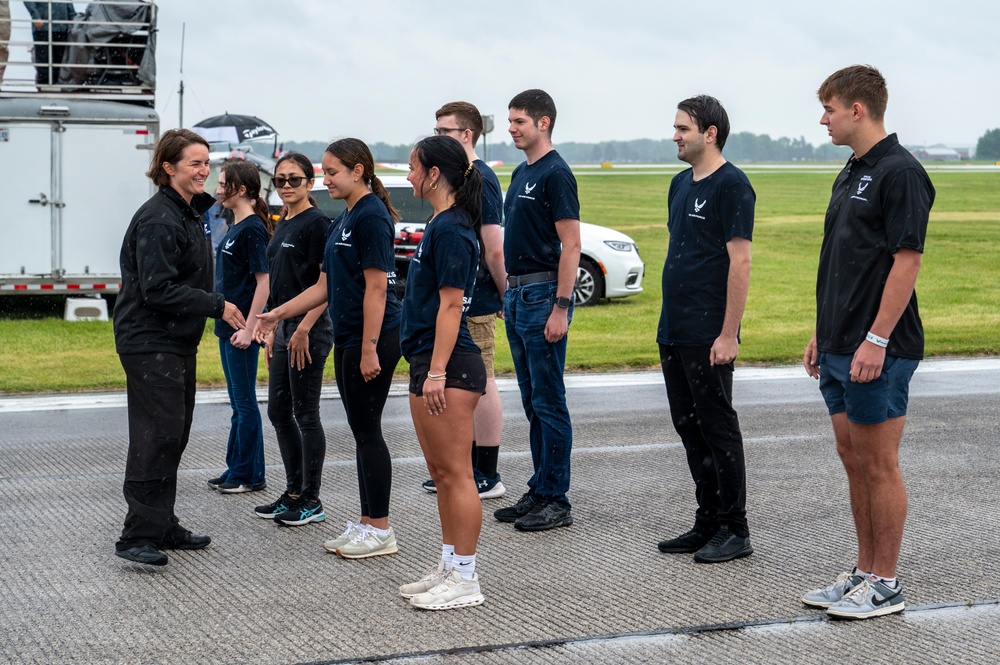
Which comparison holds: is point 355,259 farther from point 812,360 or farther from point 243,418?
point 812,360

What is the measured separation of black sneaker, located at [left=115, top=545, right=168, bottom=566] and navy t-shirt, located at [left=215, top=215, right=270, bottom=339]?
5.46ft

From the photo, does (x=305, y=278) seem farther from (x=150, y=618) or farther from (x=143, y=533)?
(x=150, y=618)

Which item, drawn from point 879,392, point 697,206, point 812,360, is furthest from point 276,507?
point 879,392

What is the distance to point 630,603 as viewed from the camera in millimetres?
4969

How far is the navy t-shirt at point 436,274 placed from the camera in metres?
4.76

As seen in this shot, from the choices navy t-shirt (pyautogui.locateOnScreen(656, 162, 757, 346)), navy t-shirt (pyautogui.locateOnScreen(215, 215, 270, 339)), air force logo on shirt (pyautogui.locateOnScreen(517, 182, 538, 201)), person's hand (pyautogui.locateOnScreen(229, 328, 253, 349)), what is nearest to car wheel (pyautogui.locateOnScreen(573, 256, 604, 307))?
navy t-shirt (pyautogui.locateOnScreen(215, 215, 270, 339))

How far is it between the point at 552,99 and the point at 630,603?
2706 millimetres

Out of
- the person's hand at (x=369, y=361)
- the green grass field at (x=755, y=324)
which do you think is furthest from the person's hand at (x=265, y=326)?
the green grass field at (x=755, y=324)

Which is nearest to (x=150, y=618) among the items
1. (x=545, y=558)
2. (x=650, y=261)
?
(x=545, y=558)

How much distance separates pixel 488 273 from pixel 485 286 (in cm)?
10

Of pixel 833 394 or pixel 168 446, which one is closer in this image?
pixel 833 394

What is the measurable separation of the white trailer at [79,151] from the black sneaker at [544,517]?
32.7ft

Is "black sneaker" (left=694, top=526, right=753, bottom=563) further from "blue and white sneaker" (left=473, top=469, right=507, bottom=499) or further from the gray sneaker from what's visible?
"blue and white sneaker" (left=473, top=469, right=507, bottom=499)

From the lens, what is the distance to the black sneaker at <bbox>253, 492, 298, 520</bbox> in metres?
6.36
